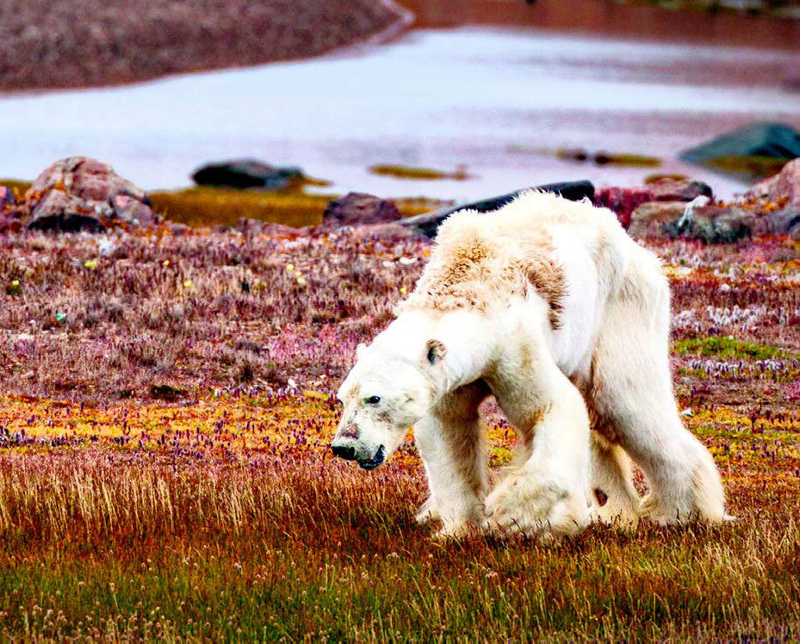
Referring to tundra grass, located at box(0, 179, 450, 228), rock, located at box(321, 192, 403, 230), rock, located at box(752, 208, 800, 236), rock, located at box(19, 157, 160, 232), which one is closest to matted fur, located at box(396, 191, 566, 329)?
rock, located at box(19, 157, 160, 232)

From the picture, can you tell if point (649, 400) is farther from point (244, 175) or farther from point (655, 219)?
point (244, 175)

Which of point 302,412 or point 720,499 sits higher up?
point 720,499

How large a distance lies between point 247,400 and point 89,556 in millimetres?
7362

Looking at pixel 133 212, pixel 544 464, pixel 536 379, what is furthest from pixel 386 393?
pixel 133 212

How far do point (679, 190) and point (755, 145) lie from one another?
25.9 m

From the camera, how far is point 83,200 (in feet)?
90.4

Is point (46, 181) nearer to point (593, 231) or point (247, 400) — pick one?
point (247, 400)

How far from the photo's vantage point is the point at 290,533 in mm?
8891

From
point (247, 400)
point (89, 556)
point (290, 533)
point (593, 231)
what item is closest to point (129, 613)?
point (89, 556)

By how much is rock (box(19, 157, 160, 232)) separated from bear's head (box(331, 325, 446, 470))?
19608 mm

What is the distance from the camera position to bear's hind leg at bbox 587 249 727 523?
30.2 feet

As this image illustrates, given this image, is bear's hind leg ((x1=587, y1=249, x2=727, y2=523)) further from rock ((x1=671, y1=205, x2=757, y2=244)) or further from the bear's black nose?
rock ((x1=671, y1=205, x2=757, y2=244))

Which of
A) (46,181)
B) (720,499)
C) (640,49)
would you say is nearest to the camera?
(720,499)

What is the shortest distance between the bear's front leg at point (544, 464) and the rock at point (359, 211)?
21576 mm
